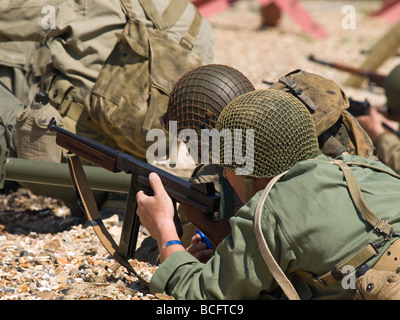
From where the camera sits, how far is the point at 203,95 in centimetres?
336

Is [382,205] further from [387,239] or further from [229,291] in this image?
[229,291]

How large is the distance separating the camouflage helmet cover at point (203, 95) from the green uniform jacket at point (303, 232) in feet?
3.37

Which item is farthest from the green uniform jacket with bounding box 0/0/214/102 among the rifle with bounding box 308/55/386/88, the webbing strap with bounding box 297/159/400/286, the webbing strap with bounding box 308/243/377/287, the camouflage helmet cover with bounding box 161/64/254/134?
the rifle with bounding box 308/55/386/88

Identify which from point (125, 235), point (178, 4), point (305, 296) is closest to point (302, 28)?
point (178, 4)

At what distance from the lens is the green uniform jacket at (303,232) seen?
7.49ft

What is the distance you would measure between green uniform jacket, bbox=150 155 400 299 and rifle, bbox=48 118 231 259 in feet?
1.25

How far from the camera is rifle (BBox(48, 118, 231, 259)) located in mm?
2846

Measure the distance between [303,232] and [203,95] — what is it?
4.26 ft

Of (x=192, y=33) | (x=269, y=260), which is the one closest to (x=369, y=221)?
(x=269, y=260)

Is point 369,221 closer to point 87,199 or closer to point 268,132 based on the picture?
point 268,132

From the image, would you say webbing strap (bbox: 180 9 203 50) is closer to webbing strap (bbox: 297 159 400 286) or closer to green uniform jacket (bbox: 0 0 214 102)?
green uniform jacket (bbox: 0 0 214 102)

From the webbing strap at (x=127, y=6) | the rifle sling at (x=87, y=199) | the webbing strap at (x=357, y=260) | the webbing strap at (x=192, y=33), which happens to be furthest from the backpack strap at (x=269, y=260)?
the webbing strap at (x=127, y=6)

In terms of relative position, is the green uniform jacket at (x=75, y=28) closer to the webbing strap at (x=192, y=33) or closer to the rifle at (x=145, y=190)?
the webbing strap at (x=192, y=33)
